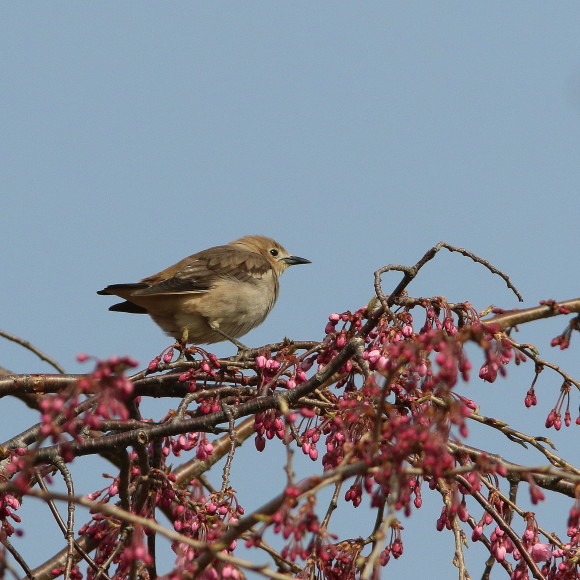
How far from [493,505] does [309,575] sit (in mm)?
975

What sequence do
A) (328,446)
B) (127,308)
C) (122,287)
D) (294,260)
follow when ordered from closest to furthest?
(328,446)
(122,287)
(127,308)
(294,260)

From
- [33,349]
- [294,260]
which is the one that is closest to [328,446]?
[33,349]

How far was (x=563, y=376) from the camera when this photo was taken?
4.17 metres

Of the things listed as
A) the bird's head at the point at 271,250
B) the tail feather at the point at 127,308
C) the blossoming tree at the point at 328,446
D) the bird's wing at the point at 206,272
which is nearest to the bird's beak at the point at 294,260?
the bird's head at the point at 271,250

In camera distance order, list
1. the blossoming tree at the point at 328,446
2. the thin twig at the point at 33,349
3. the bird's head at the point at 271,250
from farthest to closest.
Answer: the bird's head at the point at 271,250 < the thin twig at the point at 33,349 < the blossoming tree at the point at 328,446

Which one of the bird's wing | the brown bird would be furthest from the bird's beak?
the brown bird

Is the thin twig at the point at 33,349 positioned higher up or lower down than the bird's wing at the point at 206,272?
lower down

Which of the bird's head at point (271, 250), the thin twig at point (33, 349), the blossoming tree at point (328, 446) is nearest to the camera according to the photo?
the blossoming tree at point (328, 446)

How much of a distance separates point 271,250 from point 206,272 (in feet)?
6.29

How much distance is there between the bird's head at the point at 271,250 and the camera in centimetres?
995

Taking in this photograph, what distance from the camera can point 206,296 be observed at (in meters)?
8.00

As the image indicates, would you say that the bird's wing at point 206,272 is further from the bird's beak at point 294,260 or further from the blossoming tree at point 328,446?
the blossoming tree at point 328,446

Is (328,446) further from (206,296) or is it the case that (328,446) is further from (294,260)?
(294,260)

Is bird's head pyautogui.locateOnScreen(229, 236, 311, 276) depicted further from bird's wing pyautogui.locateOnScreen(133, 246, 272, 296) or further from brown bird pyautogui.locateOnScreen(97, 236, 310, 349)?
brown bird pyautogui.locateOnScreen(97, 236, 310, 349)
